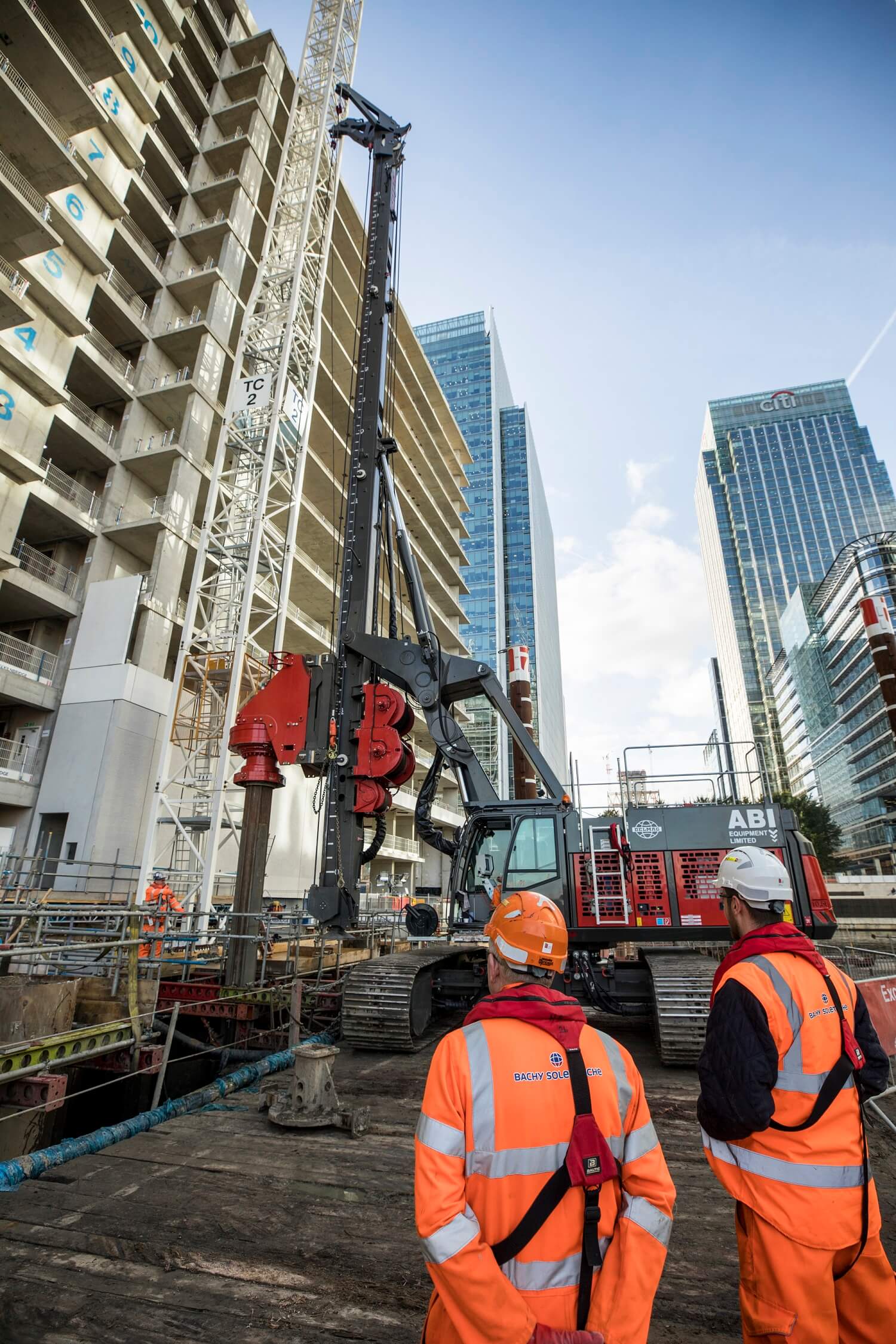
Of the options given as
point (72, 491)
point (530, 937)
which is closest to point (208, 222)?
Result: point (72, 491)

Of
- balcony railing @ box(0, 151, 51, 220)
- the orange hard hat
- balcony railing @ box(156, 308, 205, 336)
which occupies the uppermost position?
balcony railing @ box(156, 308, 205, 336)

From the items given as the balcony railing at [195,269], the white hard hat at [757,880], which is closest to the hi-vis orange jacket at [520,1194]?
the white hard hat at [757,880]

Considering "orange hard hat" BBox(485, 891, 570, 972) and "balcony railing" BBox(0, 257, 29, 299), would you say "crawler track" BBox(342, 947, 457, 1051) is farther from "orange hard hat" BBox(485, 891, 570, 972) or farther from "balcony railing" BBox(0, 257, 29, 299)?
"balcony railing" BBox(0, 257, 29, 299)

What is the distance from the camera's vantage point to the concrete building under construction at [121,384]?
→ 63.9 feet

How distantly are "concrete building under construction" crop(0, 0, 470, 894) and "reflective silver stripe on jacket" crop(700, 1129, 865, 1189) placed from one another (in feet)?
45.9

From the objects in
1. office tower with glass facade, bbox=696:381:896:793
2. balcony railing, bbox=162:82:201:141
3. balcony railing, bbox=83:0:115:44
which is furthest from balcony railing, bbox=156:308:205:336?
office tower with glass facade, bbox=696:381:896:793

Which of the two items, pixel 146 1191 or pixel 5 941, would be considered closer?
pixel 146 1191

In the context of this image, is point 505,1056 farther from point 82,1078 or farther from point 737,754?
point 737,754

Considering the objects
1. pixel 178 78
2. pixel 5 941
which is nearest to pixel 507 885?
pixel 5 941

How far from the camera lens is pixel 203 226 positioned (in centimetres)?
2739

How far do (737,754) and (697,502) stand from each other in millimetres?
61130

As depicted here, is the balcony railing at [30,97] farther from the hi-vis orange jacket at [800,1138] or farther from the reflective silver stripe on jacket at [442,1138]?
the hi-vis orange jacket at [800,1138]

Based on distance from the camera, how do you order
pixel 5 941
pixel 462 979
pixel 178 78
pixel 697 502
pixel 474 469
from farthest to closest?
pixel 697 502
pixel 474 469
pixel 178 78
pixel 5 941
pixel 462 979

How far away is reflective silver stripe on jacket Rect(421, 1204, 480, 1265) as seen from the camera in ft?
5.26
